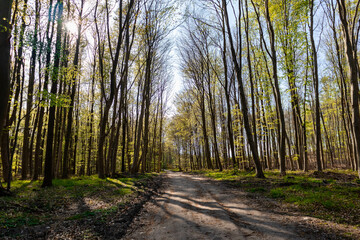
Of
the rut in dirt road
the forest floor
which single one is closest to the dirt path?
the rut in dirt road

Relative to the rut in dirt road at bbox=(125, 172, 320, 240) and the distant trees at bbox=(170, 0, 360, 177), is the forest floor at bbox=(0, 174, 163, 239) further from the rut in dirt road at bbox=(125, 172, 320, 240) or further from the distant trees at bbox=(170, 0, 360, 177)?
the distant trees at bbox=(170, 0, 360, 177)

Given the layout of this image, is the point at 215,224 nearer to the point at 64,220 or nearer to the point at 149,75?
the point at 64,220

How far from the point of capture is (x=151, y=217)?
5434 millimetres

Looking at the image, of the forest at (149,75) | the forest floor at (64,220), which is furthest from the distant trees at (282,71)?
the forest floor at (64,220)

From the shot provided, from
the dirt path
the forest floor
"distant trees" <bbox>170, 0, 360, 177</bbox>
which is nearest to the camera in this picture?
the dirt path

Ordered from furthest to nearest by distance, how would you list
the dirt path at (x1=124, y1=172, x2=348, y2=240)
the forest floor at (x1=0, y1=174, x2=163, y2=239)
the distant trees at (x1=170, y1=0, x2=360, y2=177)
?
the distant trees at (x1=170, y1=0, x2=360, y2=177), the forest floor at (x1=0, y1=174, x2=163, y2=239), the dirt path at (x1=124, y1=172, x2=348, y2=240)

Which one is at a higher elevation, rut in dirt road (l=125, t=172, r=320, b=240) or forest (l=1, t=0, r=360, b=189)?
forest (l=1, t=0, r=360, b=189)

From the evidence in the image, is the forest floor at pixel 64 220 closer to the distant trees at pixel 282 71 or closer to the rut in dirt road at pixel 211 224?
the rut in dirt road at pixel 211 224

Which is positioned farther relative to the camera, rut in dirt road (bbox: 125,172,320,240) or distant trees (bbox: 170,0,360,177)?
distant trees (bbox: 170,0,360,177)

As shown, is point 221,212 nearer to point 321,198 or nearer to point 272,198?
point 272,198

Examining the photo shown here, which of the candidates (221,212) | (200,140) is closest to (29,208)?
(221,212)

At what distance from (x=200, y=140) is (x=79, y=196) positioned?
28.8m

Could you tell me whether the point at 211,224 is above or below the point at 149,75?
below

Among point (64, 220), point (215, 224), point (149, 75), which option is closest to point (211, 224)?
point (215, 224)
